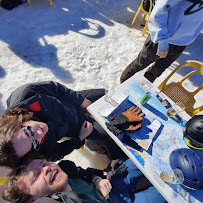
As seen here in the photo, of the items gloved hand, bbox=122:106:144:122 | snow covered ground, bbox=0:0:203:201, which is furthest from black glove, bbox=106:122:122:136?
snow covered ground, bbox=0:0:203:201

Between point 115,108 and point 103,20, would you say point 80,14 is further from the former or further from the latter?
point 115,108

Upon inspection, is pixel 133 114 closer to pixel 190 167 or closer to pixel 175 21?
pixel 190 167

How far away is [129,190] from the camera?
6.14 feet

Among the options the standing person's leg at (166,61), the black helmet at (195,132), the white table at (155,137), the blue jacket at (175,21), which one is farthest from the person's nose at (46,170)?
the standing person's leg at (166,61)

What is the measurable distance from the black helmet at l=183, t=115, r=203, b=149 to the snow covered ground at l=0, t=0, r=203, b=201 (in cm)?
132

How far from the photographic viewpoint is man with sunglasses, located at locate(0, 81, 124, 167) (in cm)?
121

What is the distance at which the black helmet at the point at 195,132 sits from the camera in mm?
1461

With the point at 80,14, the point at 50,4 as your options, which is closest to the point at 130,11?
Answer: the point at 80,14

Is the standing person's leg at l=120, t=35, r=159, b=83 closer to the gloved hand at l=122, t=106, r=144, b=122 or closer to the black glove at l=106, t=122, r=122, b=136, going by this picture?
the gloved hand at l=122, t=106, r=144, b=122

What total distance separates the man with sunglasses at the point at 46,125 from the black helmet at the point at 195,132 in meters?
1.05

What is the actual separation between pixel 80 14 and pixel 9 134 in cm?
402

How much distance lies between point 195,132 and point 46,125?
1390 millimetres

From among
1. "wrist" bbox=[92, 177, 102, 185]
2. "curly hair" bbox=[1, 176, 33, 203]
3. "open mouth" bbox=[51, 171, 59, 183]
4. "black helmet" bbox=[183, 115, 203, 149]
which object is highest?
"black helmet" bbox=[183, 115, 203, 149]

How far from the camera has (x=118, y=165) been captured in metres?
1.96
